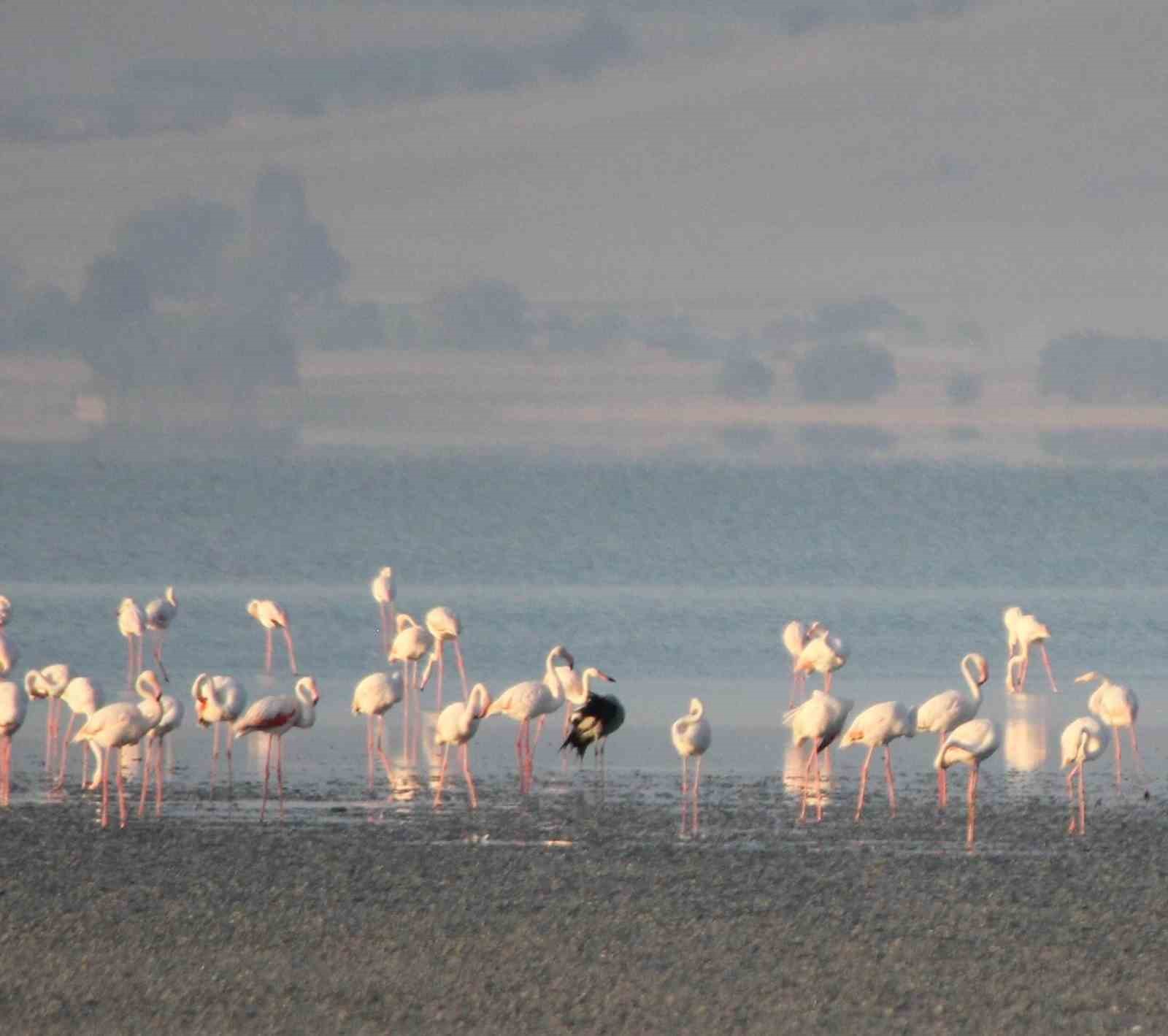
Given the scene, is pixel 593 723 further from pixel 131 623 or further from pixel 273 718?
pixel 131 623

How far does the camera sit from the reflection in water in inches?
726

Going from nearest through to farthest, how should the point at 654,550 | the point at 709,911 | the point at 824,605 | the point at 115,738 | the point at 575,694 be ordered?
1. the point at 709,911
2. the point at 115,738
3. the point at 575,694
4. the point at 824,605
5. the point at 654,550

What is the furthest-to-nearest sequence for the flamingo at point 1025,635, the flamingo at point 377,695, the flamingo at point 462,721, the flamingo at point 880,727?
the flamingo at point 1025,635 → the flamingo at point 377,695 → the flamingo at point 462,721 → the flamingo at point 880,727

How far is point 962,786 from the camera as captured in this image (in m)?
→ 16.7

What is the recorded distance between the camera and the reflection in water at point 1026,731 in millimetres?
18438

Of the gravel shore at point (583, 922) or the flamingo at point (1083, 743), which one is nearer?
the gravel shore at point (583, 922)

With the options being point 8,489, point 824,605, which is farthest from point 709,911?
point 8,489

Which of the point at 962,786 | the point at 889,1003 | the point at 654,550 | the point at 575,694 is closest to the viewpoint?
the point at 889,1003

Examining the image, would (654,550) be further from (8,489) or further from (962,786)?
(962,786)

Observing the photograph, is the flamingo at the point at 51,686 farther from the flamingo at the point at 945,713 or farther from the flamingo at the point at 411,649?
the flamingo at the point at 945,713

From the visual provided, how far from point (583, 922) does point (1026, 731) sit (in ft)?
34.9

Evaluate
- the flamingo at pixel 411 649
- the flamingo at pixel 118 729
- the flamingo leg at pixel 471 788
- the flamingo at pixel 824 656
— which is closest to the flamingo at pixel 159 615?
the flamingo at pixel 411 649

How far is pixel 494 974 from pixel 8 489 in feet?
388

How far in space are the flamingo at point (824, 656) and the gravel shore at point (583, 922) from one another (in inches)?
226
